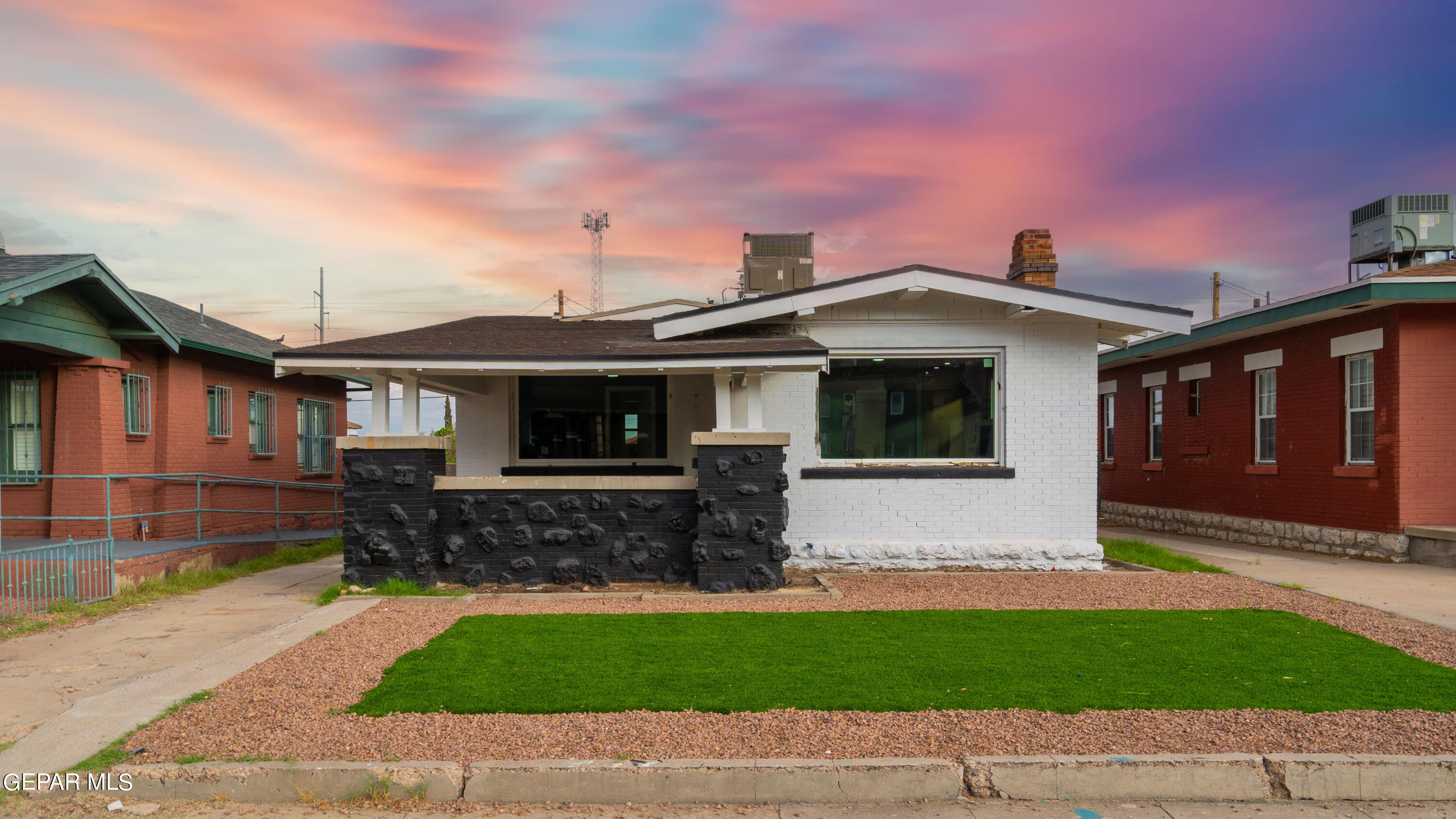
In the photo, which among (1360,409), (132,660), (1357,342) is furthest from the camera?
(1360,409)

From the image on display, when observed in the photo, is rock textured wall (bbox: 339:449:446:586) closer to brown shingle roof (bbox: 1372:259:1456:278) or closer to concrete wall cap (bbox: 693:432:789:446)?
concrete wall cap (bbox: 693:432:789:446)

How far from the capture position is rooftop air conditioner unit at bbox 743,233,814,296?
14.5 metres

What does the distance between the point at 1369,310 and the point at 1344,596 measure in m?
5.44

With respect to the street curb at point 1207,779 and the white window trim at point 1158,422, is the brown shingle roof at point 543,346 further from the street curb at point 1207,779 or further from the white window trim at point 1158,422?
the white window trim at point 1158,422

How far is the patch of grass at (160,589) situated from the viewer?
343 inches

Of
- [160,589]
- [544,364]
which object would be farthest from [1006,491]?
[160,589]

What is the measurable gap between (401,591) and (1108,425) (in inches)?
719

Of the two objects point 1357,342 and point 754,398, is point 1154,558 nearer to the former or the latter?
point 1357,342

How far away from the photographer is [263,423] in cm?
1658

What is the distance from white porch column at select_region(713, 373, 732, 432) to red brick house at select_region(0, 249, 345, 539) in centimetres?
773

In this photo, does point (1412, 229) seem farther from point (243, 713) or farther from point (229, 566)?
point (229, 566)

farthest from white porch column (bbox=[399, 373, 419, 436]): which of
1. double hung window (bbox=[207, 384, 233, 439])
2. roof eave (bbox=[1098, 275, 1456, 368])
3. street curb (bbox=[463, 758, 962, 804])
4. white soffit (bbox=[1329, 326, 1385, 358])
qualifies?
white soffit (bbox=[1329, 326, 1385, 358])

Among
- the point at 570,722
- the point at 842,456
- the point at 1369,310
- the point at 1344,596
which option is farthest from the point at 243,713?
the point at 1369,310

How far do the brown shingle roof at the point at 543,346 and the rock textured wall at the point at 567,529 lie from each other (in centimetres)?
109
